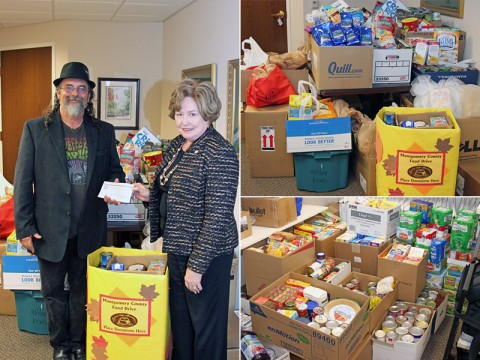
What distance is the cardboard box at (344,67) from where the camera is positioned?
319cm

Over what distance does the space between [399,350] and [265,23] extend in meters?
3.91

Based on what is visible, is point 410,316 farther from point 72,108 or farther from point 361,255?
point 72,108

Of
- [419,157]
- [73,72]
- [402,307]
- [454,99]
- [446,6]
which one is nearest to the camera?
[73,72]

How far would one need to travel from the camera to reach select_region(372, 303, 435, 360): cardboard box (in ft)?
8.10

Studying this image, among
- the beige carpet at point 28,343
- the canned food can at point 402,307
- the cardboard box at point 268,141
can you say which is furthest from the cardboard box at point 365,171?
the beige carpet at point 28,343

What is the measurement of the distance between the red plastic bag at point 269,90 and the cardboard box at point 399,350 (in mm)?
1667

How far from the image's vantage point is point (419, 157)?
2.37 m

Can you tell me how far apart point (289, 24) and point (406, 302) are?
341 cm

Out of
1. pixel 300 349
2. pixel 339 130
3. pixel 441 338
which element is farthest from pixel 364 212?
pixel 300 349

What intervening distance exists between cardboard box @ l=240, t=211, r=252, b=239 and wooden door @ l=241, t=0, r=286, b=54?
116 inches

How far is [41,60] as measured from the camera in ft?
18.2

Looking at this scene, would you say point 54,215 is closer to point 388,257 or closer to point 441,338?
point 388,257

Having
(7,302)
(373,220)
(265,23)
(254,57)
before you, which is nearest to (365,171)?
(373,220)

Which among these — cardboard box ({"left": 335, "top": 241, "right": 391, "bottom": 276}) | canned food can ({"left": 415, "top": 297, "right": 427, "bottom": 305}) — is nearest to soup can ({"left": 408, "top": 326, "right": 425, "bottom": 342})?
canned food can ({"left": 415, "top": 297, "right": 427, "bottom": 305})
